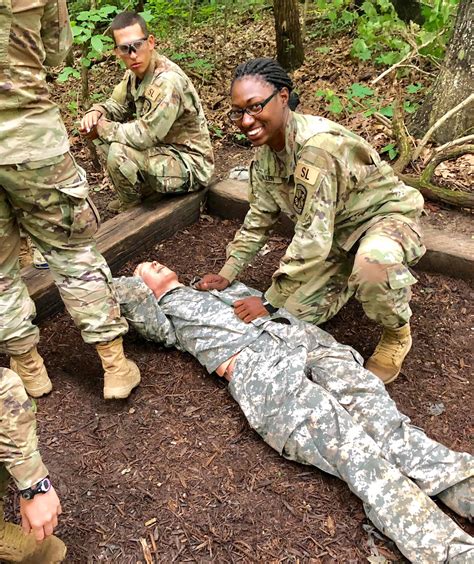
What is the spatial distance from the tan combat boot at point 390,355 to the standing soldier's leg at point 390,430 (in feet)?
0.76

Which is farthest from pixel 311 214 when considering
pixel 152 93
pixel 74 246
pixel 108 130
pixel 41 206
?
pixel 108 130

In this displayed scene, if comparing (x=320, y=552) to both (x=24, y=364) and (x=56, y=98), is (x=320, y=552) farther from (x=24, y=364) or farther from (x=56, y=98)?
(x=56, y=98)

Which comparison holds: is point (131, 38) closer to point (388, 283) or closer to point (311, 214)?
point (311, 214)

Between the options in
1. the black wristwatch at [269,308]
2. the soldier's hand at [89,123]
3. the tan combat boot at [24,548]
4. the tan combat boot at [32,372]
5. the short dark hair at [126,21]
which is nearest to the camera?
the tan combat boot at [24,548]

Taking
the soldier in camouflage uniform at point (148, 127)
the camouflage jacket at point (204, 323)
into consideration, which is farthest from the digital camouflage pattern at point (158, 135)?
the camouflage jacket at point (204, 323)

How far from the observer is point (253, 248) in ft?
10.6

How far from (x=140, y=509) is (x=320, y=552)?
0.72 m

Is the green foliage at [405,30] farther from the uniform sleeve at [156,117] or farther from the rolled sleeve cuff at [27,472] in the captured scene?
the rolled sleeve cuff at [27,472]

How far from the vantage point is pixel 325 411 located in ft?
7.64

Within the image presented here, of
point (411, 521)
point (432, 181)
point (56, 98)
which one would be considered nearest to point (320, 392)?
point (411, 521)

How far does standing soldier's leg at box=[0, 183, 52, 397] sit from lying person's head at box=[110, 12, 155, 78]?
170 cm

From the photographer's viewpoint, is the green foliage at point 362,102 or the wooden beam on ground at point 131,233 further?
the green foliage at point 362,102

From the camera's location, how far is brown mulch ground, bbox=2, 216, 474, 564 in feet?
7.06

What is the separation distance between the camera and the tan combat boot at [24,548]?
183 centimetres
